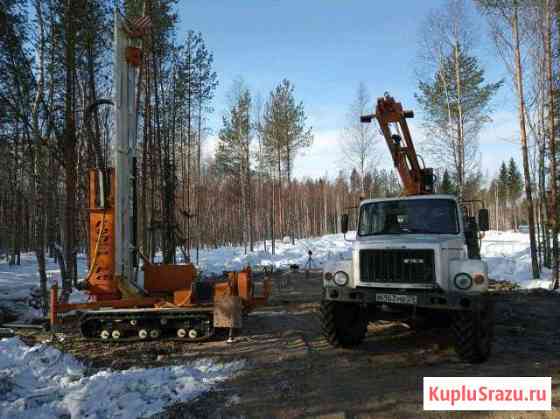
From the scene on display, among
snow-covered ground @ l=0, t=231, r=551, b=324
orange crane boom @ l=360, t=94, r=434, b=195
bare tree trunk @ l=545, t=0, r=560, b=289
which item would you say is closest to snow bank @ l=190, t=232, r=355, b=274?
snow-covered ground @ l=0, t=231, r=551, b=324

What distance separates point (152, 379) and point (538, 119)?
55.2ft

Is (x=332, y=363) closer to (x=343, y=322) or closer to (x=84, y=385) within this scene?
(x=343, y=322)

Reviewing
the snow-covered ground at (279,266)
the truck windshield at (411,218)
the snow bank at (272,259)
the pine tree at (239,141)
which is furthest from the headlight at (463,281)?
the pine tree at (239,141)

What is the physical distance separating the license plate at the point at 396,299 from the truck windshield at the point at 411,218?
1.29m

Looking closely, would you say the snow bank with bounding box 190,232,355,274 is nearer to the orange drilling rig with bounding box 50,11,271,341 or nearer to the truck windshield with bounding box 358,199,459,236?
the orange drilling rig with bounding box 50,11,271,341

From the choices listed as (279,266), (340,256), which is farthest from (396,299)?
(279,266)

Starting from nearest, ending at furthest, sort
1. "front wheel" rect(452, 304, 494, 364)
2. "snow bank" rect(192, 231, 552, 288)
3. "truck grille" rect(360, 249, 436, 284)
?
1. "front wheel" rect(452, 304, 494, 364)
2. "truck grille" rect(360, 249, 436, 284)
3. "snow bank" rect(192, 231, 552, 288)

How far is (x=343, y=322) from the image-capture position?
651 cm

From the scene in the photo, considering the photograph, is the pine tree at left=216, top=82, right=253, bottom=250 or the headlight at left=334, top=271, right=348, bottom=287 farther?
the pine tree at left=216, top=82, right=253, bottom=250

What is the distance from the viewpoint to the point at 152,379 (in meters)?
5.11

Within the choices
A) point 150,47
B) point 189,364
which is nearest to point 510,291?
point 189,364

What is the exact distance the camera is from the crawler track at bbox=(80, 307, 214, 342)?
702cm

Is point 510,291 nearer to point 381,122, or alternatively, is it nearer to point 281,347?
point 381,122

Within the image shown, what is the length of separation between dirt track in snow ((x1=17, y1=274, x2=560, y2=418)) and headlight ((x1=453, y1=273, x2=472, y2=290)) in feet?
3.66
